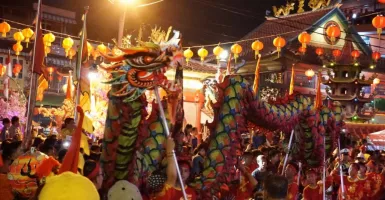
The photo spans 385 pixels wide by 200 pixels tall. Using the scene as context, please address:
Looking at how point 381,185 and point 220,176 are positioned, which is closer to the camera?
point 220,176

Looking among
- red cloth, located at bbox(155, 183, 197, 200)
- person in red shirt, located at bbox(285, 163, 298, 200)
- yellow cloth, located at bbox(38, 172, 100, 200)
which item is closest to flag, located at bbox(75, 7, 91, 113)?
red cloth, located at bbox(155, 183, 197, 200)

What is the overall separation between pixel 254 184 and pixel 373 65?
21.9m

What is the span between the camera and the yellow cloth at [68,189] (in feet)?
6.42

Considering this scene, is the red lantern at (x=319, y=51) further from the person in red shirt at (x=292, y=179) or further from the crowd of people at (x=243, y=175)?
the person in red shirt at (x=292, y=179)

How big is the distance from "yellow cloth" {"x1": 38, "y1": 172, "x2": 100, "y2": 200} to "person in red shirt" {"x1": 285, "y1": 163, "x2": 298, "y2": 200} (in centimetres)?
451

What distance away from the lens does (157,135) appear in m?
5.21

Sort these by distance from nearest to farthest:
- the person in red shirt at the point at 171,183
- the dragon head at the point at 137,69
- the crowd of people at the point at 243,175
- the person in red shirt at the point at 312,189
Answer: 1. the crowd of people at the point at 243,175
2. the dragon head at the point at 137,69
3. the person in red shirt at the point at 171,183
4. the person in red shirt at the point at 312,189

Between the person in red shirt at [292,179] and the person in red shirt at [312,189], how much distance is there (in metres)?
0.23

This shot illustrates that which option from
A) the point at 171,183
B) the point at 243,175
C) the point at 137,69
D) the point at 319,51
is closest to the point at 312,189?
the point at 243,175

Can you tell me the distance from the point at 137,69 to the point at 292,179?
2970 millimetres

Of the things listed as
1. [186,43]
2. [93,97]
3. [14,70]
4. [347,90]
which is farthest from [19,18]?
[347,90]

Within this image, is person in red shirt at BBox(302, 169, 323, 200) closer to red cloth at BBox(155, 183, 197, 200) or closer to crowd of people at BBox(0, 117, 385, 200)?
crowd of people at BBox(0, 117, 385, 200)

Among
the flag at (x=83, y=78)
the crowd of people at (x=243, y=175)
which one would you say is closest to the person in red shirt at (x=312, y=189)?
the crowd of people at (x=243, y=175)

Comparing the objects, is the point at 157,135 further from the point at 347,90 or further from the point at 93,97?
the point at 347,90
